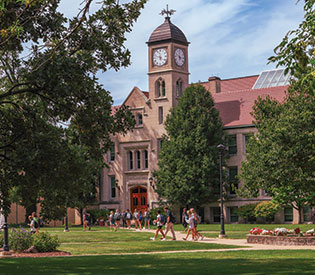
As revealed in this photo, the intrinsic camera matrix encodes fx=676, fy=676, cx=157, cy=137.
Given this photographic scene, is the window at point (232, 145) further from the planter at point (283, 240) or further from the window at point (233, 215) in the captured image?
the planter at point (283, 240)

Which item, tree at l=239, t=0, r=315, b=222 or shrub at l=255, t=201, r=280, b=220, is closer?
tree at l=239, t=0, r=315, b=222

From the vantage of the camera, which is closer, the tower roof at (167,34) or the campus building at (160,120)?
the campus building at (160,120)

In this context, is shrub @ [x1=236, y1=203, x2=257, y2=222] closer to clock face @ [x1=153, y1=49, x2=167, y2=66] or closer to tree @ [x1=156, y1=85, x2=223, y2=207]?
tree @ [x1=156, y1=85, x2=223, y2=207]

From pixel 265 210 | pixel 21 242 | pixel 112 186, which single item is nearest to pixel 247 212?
pixel 265 210

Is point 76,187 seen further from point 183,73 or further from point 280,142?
point 183,73

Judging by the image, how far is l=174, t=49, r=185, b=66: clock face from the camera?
214ft

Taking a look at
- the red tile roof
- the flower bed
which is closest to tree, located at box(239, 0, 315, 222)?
the flower bed

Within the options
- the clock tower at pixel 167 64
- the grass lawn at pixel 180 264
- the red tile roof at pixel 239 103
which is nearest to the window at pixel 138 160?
the clock tower at pixel 167 64

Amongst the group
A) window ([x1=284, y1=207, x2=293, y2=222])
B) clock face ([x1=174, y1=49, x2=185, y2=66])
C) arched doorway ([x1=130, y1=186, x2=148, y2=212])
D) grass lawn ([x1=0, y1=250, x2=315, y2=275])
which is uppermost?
clock face ([x1=174, y1=49, x2=185, y2=66])

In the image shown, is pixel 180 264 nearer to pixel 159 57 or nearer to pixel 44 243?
pixel 44 243

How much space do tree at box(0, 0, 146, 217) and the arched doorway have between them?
45203mm

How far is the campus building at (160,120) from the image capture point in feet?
202

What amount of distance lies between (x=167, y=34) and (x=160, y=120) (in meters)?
8.34

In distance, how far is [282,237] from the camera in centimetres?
2859
